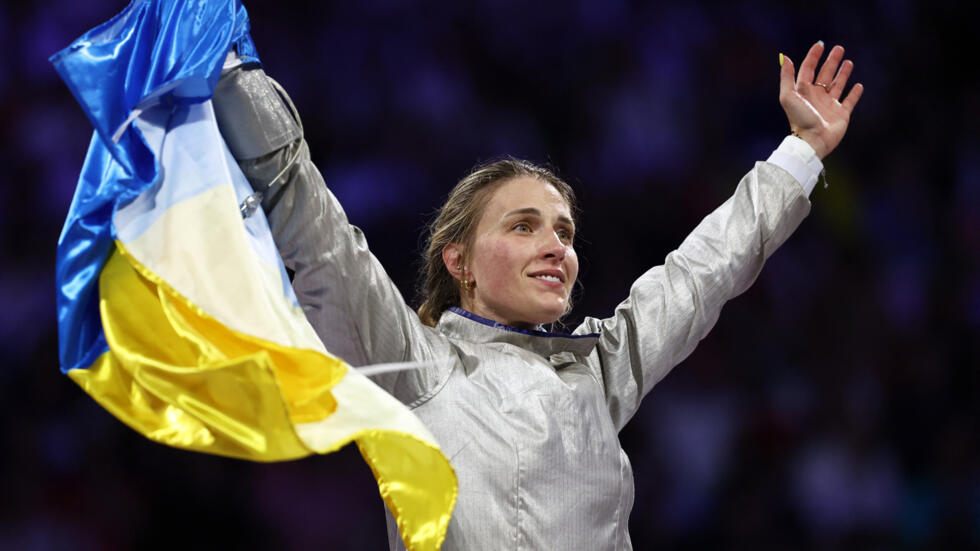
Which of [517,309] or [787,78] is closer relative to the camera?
[517,309]

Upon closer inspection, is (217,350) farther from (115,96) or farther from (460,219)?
(460,219)

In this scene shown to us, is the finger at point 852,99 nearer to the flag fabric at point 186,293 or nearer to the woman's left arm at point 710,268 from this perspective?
the woman's left arm at point 710,268

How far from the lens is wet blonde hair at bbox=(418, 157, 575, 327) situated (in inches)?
70.5

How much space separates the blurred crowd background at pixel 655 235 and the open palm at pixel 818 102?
122cm

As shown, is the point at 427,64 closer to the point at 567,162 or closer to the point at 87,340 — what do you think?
the point at 567,162

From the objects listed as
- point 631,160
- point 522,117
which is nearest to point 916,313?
point 631,160

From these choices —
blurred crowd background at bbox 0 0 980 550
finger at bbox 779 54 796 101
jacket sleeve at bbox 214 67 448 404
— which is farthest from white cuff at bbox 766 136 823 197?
blurred crowd background at bbox 0 0 980 550

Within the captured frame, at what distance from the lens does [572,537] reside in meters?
1.46

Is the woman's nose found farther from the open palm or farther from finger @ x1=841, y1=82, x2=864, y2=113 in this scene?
finger @ x1=841, y1=82, x2=864, y2=113

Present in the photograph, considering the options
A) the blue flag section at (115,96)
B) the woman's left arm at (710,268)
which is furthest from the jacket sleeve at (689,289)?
the blue flag section at (115,96)

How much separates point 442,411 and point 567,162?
1.83 meters

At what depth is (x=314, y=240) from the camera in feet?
4.56

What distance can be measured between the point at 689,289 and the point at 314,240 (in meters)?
0.69

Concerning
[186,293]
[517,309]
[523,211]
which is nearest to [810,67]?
[523,211]
